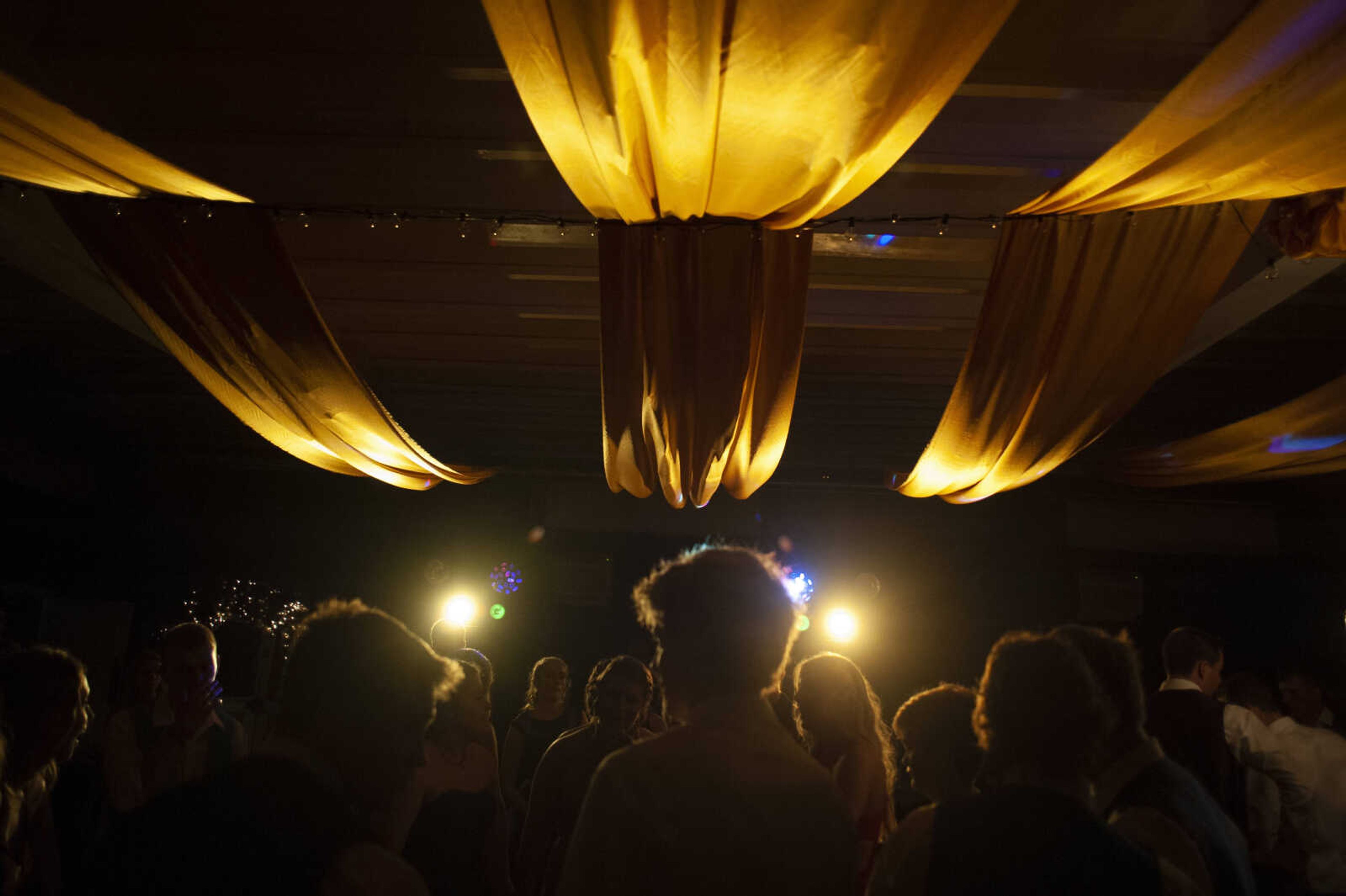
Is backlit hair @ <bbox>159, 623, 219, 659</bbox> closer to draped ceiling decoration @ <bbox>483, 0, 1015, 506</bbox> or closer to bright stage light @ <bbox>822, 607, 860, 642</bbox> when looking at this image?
draped ceiling decoration @ <bbox>483, 0, 1015, 506</bbox>

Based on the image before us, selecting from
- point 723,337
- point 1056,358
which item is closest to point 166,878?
Answer: point 723,337

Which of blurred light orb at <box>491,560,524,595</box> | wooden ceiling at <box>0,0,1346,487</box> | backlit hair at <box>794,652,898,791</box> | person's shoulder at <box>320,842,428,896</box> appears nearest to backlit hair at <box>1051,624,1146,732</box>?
backlit hair at <box>794,652,898,791</box>

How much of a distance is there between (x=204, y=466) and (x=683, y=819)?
25.6 ft

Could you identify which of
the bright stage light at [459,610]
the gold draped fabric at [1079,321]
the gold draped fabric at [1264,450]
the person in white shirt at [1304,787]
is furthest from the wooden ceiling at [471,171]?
the bright stage light at [459,610]

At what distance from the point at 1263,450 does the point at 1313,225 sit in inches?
60.6

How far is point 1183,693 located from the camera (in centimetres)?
280

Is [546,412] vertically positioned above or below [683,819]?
above

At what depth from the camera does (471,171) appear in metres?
2.98

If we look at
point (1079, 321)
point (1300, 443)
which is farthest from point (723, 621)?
point (1300, 443)

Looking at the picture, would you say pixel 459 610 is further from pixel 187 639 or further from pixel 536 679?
pixel 187 639

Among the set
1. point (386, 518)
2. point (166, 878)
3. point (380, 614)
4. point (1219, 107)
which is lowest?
point (166, 878)

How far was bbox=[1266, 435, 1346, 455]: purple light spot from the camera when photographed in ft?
10.7

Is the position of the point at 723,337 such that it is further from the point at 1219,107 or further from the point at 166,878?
the point at 166,878

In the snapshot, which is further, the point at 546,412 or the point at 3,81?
the point at 546,412
